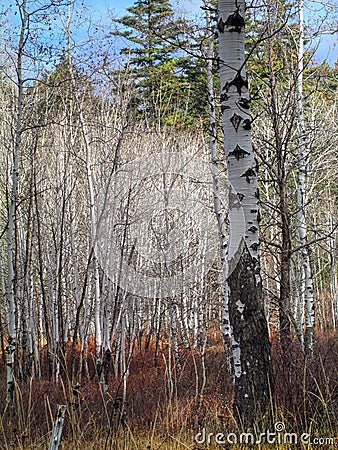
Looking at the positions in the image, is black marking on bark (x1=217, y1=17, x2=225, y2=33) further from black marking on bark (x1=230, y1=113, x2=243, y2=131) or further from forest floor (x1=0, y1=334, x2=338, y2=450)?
forest floor (x1=0, y1=334, x2=338, y2=450)

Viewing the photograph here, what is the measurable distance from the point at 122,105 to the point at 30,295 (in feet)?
12.7

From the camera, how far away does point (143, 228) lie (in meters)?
10.0

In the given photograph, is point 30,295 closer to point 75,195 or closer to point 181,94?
point 75,195

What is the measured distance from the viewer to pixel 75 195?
11367mm

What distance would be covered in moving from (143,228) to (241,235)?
252 inches

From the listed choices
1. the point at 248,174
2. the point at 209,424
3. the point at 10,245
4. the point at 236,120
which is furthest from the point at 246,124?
the point at 10,245

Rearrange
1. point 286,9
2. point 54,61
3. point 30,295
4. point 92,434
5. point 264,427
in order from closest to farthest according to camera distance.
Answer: point 264,427, point 92,434, point 54,61, point 286,9, point 30,295

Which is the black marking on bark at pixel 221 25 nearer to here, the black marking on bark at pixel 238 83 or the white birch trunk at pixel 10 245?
the black marking on bark at pixel 238 83

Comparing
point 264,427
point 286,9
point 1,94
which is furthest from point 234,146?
point 1,94

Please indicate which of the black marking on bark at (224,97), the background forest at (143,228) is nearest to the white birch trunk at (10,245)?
the background forest at (143,228)

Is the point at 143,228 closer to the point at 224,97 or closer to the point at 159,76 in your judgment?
the point at 159,76

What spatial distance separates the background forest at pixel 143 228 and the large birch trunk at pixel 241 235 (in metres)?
0.12

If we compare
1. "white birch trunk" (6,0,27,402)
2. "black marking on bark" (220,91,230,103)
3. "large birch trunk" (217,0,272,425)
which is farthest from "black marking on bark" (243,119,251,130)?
"white birch trunk" (6,0,27,402)

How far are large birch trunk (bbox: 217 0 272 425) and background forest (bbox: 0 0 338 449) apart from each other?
0.12 metres
